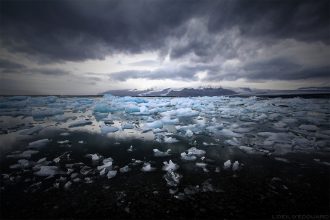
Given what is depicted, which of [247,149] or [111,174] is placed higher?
[111,174]

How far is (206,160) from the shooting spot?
503 centimetres

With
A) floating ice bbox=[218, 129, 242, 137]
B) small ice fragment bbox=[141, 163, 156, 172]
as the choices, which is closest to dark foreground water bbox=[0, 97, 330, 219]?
small ice fragment bbox=[141, 163, 156, 172]

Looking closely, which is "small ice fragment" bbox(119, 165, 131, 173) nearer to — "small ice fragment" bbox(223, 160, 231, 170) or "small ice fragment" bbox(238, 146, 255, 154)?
"small ice fragment" bbox(223, 160, 231, 170)

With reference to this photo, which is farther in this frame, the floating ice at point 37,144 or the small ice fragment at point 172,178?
the floating ice at point 37,144

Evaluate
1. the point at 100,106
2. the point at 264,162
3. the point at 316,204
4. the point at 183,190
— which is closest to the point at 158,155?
the point at 183,190

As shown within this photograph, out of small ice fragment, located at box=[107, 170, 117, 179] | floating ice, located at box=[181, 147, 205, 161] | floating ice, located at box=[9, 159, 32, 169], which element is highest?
floating ice, located at box=[9, 159, 32, 169]

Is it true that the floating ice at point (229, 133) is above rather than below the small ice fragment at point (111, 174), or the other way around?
below

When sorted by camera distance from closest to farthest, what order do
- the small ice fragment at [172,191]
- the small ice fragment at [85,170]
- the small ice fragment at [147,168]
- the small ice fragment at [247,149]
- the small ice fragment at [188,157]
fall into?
the small ice fragment at [172,191]
the small ice fragment at [85,170]
the small ice fragment at [147,168]
the small ice fragment at [188,157]
the small ice fragment at [247,149]

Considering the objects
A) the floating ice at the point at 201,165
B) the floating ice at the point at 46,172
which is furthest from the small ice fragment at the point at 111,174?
the floating ice at the point at 201,165

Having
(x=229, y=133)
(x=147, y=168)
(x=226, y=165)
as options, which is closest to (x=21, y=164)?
(x=147, y=168)

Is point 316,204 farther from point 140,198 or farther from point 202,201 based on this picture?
point 140,198

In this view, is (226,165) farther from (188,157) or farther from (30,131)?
(30,131)

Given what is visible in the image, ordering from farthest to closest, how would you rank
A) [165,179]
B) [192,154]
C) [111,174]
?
[192,154] < [111,174] < [165,179]

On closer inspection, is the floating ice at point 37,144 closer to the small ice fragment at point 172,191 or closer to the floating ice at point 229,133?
the small ice fragment at point 172,191
